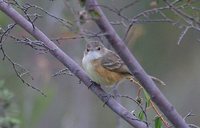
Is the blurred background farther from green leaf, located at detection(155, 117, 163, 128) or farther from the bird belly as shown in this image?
green leaf, located at detection(155, 117, 163, 128)

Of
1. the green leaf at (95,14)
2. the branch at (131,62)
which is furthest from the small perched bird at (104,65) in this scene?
the green leaf at (95,14)

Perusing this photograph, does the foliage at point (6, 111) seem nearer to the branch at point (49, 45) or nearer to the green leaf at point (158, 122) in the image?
the branch at point (49, 45)

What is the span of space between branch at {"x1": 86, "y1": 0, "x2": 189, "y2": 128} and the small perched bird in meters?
2.00

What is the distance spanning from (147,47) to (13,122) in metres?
6.86

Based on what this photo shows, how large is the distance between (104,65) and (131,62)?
2.44 m

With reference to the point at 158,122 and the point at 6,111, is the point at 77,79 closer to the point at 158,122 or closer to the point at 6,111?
the point at 6,111

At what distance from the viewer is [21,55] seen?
10.8 m

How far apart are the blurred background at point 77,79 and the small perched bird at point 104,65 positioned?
155cm

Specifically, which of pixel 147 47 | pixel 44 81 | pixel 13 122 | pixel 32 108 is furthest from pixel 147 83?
pixel 147 47

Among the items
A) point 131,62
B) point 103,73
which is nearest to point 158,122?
point 131,62

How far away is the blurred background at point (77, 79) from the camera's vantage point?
8.61 meters

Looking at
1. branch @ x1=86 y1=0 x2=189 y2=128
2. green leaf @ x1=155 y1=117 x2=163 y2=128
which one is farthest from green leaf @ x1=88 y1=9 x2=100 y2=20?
green leaf @ x1=155 y1=117 x2=163 y2=128

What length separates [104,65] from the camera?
590 centimetres

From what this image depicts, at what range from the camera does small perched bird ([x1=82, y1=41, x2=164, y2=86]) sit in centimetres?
571
